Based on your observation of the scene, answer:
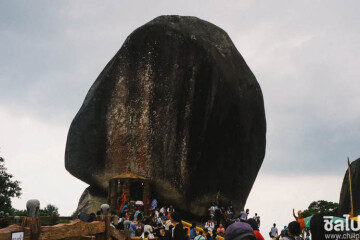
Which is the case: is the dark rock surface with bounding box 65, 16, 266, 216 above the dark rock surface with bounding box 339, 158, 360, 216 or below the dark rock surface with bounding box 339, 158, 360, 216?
above

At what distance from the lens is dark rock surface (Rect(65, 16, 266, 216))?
77.0ft

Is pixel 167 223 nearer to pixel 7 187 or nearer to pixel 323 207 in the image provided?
pixel 7 187

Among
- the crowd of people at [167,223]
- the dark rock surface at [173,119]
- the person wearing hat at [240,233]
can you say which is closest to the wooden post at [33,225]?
the person wearing hat at [240,233]

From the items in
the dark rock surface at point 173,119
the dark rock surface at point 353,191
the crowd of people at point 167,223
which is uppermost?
the dark rock surface at point 173,119

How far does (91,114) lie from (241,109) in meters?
8.88

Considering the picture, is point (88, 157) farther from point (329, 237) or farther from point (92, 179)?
point (329, 237)

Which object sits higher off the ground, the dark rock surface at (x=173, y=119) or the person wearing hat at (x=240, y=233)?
the dark rock surface at (x=173, y=119)

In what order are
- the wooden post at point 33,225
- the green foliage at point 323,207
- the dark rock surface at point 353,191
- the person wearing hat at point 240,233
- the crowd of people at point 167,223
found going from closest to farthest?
the person wearing hat at point 240,233, the wooden post at point 33,225, the crowd of people at point 167,223, the dark rock surface at point 353,191, the green foliage at point 323,207

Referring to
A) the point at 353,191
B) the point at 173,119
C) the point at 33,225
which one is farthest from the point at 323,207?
the point at 33,225

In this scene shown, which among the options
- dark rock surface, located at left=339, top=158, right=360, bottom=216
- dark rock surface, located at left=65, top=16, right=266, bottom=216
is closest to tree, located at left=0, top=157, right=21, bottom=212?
dark rock surface, located at left=65, top=16, right=266, bottom=216

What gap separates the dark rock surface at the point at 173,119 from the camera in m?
23.5

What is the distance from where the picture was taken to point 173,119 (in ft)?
78.6

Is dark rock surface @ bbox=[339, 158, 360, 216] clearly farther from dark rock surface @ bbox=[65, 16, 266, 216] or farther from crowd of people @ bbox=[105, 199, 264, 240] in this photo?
crowd of people @ bbox=[105, 199, 264, 240]

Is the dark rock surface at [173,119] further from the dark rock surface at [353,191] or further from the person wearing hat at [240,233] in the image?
the person wearing hat at [240,233]
